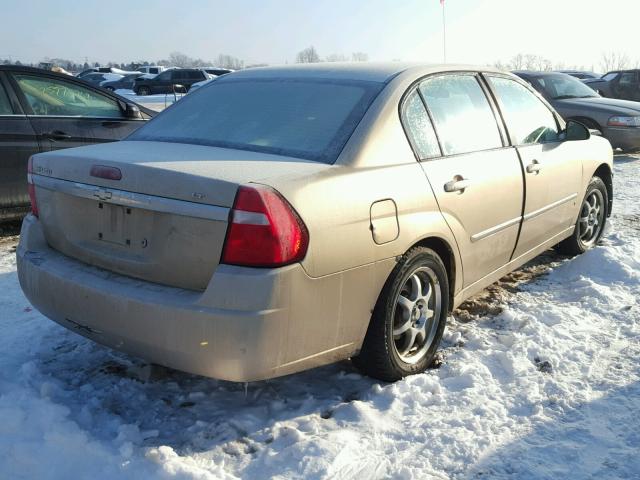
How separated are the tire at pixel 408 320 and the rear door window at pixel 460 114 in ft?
2.35

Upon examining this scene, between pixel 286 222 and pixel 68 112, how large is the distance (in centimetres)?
429

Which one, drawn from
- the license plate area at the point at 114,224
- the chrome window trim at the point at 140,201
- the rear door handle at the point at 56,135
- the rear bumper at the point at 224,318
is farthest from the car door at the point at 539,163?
the rear door handle at the point at 56,135

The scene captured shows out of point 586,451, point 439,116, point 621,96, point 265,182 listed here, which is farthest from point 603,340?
point 621,96

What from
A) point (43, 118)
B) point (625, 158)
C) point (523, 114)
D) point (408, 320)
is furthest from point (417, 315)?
point (625, 158)

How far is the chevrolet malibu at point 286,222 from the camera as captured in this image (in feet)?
7.87

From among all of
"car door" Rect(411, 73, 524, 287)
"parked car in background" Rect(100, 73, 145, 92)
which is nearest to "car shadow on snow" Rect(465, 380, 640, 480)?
"car door" Rect(411, 73, 524, 287)

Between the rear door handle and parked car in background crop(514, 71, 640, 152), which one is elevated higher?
the rear door handle

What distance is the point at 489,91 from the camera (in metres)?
3.98

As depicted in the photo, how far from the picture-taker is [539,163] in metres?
4.14

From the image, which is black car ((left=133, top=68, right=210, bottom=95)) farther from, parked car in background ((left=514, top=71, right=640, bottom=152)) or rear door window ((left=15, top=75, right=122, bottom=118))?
rear door window ((left=15, top=75, right=122, bottom=118))

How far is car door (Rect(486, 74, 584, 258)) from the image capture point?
4055mm

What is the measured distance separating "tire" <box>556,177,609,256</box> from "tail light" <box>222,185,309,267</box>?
11.1 feet

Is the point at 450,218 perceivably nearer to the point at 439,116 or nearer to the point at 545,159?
the point at 439,116

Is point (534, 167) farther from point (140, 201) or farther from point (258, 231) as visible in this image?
point (140, 201)
